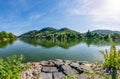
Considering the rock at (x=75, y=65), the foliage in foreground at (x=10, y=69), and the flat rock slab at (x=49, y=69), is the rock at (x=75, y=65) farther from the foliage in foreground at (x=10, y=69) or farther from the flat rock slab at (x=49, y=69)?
the foliage in foreground at (x=10, y=69)

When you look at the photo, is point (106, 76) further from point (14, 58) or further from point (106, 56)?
point (14, 58)

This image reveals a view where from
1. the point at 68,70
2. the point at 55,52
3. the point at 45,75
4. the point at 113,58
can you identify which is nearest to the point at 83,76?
the point at 68,70

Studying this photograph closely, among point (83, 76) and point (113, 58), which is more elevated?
point (113, 58)

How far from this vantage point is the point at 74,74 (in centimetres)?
1528

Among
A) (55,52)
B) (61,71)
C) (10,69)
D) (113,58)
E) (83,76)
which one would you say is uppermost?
(113,58)

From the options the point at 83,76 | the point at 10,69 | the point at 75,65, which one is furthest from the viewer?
the point at 75,65

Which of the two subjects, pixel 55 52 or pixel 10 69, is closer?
pixel 10 69

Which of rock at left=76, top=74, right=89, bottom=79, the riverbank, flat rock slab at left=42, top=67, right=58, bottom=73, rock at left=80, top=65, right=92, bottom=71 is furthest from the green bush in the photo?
flat rock slab at left=42, top=67, right=58, bottom=73

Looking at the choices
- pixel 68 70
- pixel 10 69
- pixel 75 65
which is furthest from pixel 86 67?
pixel 10 69

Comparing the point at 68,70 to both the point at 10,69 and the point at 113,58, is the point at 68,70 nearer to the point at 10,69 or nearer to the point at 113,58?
the point at 10,69

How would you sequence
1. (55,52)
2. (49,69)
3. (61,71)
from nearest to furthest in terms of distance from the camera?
(61,71), (49,69), (55,52)

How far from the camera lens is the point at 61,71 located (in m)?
15.7

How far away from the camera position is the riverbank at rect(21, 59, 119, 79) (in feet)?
48.4

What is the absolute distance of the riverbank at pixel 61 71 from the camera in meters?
14.8
